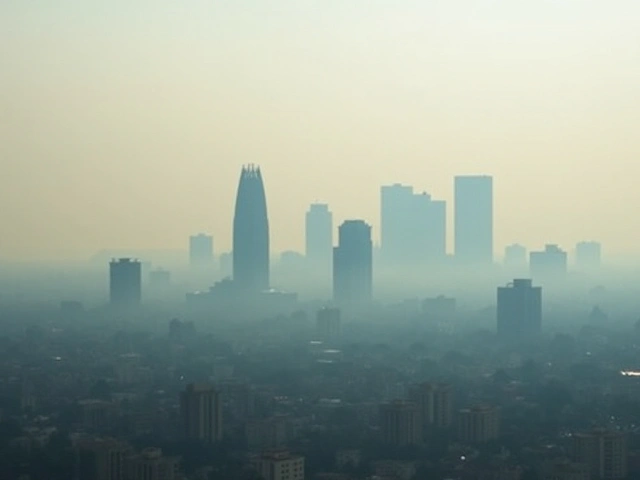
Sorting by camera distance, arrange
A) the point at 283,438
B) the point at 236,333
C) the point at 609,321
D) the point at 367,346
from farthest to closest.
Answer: the point at 609,321, the point at 236,333, the point at 367,346, the point at 283,438

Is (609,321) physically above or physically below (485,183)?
below

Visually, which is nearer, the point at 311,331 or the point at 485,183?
the point at 311,331

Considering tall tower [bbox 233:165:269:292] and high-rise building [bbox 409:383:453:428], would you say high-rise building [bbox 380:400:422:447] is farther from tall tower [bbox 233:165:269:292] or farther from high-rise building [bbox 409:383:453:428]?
tall tower [bbox 233:165:269:292]

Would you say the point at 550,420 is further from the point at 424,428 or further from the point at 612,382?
the point at 612,382

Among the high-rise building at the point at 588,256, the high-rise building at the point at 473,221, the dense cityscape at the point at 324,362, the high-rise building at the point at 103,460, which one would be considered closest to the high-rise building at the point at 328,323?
the dense cityscape at the point at 324,362

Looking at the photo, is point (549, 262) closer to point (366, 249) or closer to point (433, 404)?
point (366, 249)

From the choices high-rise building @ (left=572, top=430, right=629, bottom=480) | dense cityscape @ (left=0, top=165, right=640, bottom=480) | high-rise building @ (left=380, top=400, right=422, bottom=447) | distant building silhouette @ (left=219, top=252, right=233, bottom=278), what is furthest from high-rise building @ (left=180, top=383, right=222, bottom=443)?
distant building silhouette @ (left=219, top=252, right=233, bottom=278)

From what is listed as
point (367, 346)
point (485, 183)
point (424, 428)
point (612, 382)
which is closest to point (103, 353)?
point (367, 346)
